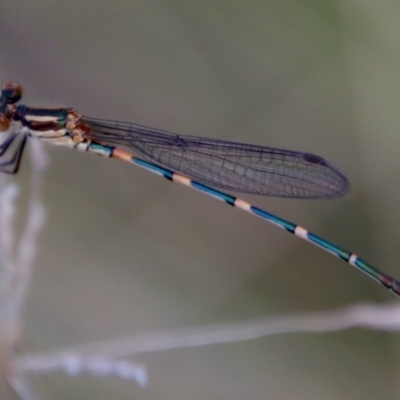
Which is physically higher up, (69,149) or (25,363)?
(69,149)

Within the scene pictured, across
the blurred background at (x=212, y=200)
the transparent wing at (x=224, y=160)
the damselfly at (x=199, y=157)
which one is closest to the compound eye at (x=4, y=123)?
the damselfly at (x=199, y=157)

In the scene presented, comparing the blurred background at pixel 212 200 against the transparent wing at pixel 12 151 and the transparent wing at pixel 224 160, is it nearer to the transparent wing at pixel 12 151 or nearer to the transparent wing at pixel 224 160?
the transparent wing at pixel 12 151

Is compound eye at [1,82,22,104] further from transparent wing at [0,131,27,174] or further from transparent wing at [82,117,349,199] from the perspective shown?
transparent wing at [82,117,349,199]

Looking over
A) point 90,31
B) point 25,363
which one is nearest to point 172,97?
point 90,31

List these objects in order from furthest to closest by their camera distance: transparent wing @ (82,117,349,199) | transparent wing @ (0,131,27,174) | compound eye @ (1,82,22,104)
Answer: transparent wing @ (82,117,349,199) → compound eye @ (1,82,22,104) → transparent wing @ (0,131,27,174)

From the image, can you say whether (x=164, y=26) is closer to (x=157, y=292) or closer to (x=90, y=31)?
(x=90, y=31)

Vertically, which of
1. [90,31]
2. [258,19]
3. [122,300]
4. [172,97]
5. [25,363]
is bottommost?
[25,363]

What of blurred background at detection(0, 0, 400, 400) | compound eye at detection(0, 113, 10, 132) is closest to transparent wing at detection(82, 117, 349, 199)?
blurred background at detection(0, 0, 400, 400)

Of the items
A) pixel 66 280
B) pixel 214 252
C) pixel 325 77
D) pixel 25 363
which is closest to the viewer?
pixel 25 363
